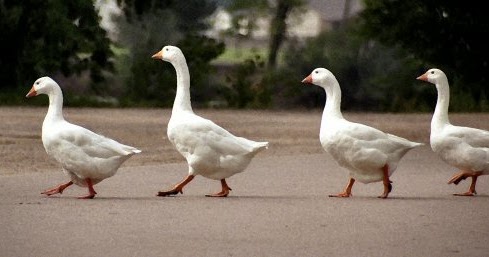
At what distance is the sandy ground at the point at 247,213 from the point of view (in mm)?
11891

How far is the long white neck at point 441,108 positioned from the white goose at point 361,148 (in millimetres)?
737

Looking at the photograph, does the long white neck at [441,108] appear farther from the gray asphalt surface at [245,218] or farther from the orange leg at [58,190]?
the orange leg at [58,190]

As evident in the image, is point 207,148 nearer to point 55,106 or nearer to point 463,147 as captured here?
point 55,106

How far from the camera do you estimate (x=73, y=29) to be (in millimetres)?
39219

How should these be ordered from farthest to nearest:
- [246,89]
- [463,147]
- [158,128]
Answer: [246,89] < [158,128] < [463,147]

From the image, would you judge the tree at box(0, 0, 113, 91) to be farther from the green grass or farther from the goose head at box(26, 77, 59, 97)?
the goose head at box(26, 77, 59, 97)

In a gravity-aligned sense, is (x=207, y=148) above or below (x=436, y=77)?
below

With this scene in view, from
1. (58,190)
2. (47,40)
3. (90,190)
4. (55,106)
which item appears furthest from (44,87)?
(47,40)

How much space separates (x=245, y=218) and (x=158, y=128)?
15245mm

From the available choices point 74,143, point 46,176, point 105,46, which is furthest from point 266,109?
point 74,143

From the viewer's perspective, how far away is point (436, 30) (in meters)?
30.1

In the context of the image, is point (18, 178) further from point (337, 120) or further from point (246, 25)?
point (246, 25)

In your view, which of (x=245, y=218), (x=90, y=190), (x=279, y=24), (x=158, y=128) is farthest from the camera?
(x=279, y=24)

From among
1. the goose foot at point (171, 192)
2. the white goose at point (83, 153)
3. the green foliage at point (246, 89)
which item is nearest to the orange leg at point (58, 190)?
the white goose at point (83, 153)
